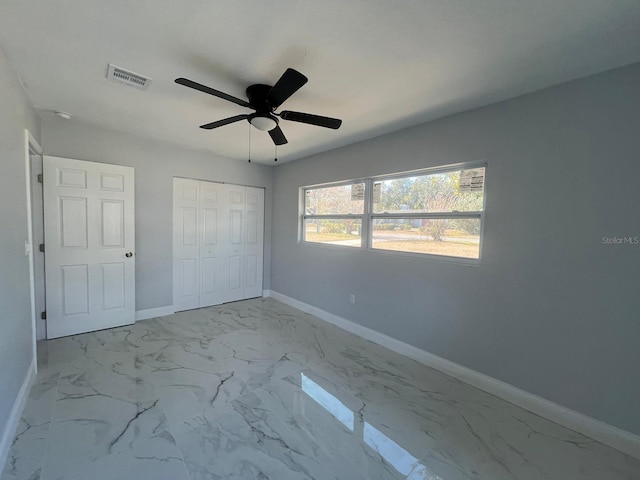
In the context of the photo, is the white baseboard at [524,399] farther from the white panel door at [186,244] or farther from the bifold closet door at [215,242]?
the white panel door at [186,244]

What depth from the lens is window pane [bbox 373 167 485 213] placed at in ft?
8.03

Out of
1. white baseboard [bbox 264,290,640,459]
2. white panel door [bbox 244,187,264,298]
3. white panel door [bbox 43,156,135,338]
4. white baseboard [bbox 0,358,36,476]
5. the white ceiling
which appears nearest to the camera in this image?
the white ceiling

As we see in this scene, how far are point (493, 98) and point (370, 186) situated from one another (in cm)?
148

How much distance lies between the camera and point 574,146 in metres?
1.88

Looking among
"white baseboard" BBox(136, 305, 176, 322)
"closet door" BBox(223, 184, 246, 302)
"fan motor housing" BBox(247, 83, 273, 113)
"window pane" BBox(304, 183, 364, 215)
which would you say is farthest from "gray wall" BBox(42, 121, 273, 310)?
"fan motor housing" BBox(247, 83, 273, 113)

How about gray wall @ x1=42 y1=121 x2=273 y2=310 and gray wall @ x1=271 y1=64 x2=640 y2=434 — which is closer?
gray wall @ x1=271 y1=64 x2=640 y2=434

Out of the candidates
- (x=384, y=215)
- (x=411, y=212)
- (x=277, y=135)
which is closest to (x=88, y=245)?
(x=277, y=135)

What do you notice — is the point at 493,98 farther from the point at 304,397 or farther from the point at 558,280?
the point at 304,397

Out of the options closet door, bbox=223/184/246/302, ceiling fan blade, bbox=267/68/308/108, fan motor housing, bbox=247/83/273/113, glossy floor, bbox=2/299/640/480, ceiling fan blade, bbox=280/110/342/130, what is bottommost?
glossy floor, bbox=2/299/640/480

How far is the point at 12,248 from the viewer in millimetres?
1789

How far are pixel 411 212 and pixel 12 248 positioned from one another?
3.29 metres

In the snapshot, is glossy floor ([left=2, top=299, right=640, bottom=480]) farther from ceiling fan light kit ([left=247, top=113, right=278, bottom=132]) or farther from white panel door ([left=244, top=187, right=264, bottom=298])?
ceiling fan light kit ([left=247, top=113, right=278, bottom=132])

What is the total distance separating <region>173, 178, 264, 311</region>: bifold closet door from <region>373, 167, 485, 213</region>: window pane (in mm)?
2353

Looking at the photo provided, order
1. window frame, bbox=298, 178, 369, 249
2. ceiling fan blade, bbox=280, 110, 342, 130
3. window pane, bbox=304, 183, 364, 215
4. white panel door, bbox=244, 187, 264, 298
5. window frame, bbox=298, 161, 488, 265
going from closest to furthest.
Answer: ceiling fan blade, bbox=280, 110, 342, 130
window frame, bbox=298, 161, 488, 265
window frame, bbox=298, 178, 369, 249
window pane, bbox=304, 183, 364, 215
white panel door, bbox=244, 187, 264, 298
